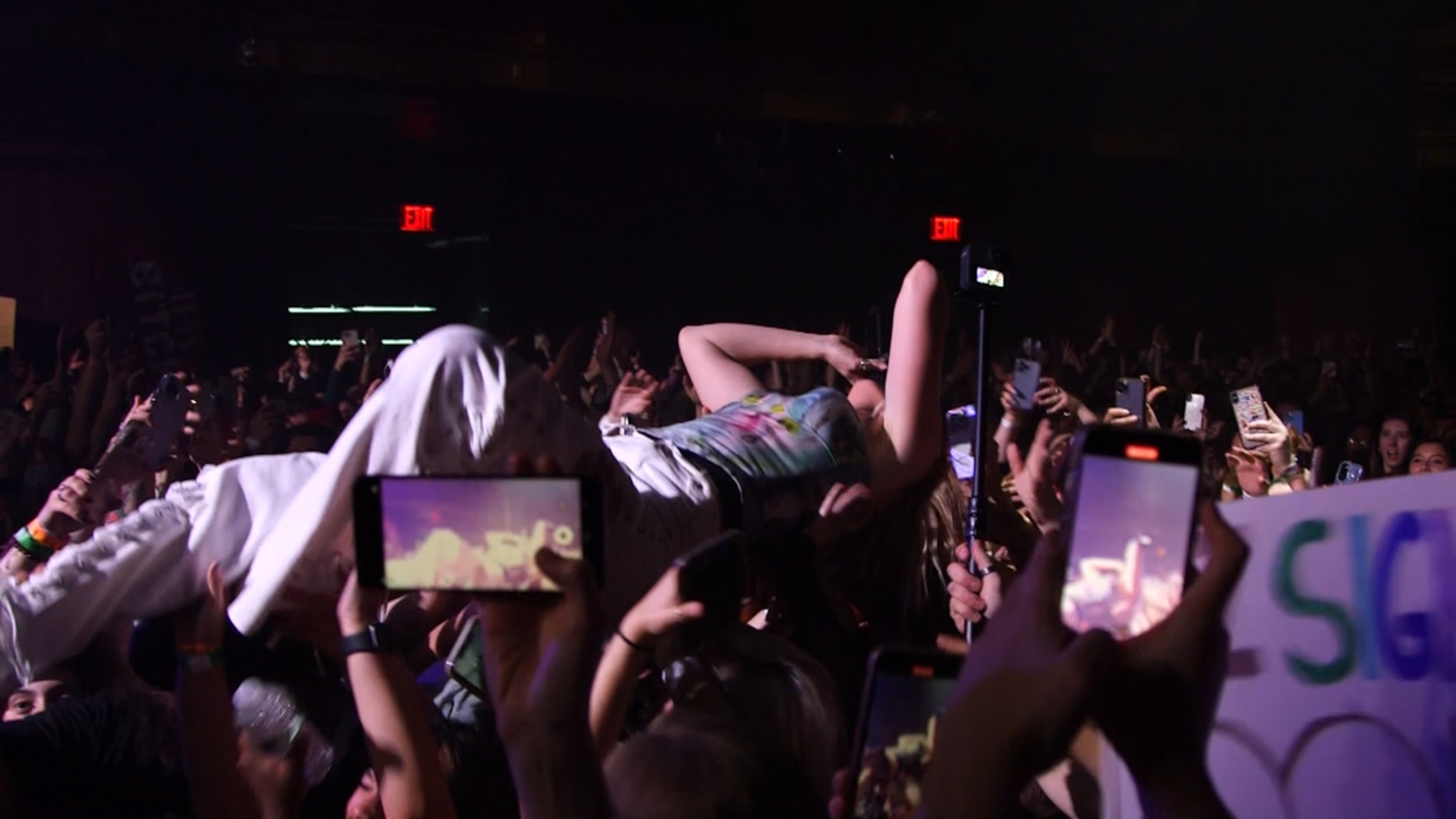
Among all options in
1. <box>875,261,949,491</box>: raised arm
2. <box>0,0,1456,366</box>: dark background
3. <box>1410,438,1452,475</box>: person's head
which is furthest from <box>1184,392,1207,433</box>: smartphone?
<box>0,0,1456,366</box>: dark background

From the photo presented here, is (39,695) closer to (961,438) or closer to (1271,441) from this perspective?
(961,438)

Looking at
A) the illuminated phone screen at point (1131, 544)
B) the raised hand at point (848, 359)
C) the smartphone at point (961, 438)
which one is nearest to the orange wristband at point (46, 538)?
the raised hand at point (848, 359)

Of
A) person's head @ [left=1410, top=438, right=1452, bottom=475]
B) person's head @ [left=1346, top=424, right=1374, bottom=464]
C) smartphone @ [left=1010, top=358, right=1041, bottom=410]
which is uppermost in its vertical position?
smartphone @ [left=1010, top=358, right=1041, bottom=410]

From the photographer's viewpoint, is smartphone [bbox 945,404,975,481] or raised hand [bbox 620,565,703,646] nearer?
raised hand [bbox 620,565,703,646]

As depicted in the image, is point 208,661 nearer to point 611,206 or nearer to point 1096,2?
point 611,206

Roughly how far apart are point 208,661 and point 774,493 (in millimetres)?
945

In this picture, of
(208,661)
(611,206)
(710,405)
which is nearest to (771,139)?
(611,206)

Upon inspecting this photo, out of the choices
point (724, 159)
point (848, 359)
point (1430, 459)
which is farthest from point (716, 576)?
point (724, 159)

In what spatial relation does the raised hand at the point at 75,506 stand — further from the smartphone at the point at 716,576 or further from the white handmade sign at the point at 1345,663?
the white handmade sign at the point at 1345,663

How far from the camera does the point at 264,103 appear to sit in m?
7.76

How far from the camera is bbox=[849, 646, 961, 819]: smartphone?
3.53ft

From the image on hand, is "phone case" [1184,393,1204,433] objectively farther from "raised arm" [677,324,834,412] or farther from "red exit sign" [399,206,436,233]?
"red exit sign" [399,206,436,233]

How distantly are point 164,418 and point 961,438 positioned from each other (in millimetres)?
1720

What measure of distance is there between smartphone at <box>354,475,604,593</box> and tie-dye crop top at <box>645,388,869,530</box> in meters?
1.06
